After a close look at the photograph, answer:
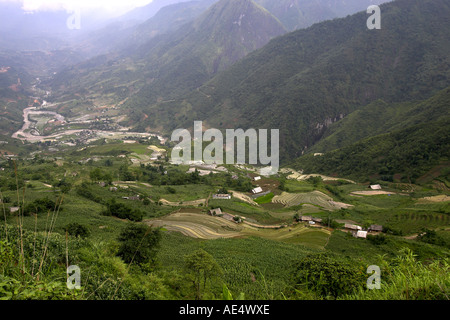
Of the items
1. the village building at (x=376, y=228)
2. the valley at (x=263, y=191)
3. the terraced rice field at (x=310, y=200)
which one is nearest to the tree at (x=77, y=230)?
the valley at (x=263, y=191)

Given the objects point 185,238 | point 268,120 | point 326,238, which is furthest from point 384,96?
point 185,238

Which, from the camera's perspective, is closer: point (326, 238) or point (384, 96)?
point (326, 238)

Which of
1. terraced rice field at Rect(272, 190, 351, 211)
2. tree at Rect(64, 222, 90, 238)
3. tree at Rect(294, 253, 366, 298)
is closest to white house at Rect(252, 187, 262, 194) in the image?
terraced rice field at Rect(272, 190, 351, 211)

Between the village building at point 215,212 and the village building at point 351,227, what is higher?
the village building at point 215,212

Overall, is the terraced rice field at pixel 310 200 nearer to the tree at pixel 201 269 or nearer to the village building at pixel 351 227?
the village building at pixel 351 227
